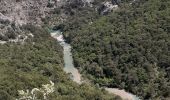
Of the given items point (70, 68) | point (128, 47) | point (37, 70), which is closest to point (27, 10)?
point (70, 68)

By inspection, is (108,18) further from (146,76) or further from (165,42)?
(146,76)

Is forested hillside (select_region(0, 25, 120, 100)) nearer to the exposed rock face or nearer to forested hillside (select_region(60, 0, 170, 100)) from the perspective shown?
the exposed rock face

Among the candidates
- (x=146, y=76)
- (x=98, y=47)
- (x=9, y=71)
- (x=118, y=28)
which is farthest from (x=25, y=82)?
(x=118, y=28)

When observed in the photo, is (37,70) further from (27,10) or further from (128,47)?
→ (27,10)

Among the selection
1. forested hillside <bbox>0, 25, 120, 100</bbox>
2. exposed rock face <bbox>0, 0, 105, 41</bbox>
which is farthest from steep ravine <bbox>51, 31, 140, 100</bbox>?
exposed rock face <bbox>0, 0, 105, 41</bbox>

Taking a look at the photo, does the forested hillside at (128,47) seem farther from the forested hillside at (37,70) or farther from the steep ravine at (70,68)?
the forested hillside at (37,70)

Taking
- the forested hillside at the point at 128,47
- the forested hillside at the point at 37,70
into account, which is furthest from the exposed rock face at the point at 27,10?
the forested hillside at the point at 128,47
